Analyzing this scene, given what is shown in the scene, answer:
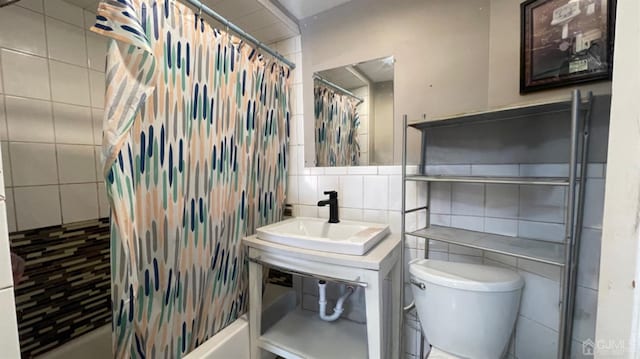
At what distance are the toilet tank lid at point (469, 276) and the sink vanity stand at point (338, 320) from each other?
0.15 m

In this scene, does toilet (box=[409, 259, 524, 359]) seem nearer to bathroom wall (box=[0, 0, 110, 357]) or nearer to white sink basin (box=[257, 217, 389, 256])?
white sink basin (box=[257, 217, 389, 256])

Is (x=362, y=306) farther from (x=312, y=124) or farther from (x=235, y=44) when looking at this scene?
(x=235, y=44)

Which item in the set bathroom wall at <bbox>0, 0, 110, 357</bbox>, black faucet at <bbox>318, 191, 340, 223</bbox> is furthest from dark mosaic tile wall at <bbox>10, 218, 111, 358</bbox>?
black faucet at <bbox>318, 191, 340, 223</bbox>

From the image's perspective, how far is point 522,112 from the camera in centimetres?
92

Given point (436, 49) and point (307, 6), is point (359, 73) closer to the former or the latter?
point (436, 49)

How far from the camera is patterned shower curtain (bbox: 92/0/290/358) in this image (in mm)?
762

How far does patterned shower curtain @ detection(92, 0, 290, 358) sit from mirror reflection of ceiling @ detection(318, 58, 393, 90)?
1.41 feet

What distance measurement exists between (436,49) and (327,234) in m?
1.13

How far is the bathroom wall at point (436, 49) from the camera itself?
3.37 feet

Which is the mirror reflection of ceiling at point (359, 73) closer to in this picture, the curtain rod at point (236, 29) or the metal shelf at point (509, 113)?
the curtain rod at point (236, 29)

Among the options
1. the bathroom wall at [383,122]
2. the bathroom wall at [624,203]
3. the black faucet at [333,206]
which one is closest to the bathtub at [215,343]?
the black faucet at [333,206]

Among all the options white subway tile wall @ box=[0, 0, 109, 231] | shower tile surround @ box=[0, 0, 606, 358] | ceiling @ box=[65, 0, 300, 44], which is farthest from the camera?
ceiling @ box=[65, 0, 300, 44]

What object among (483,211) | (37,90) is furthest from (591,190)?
(37,90)

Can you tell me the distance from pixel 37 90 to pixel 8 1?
81 cm
